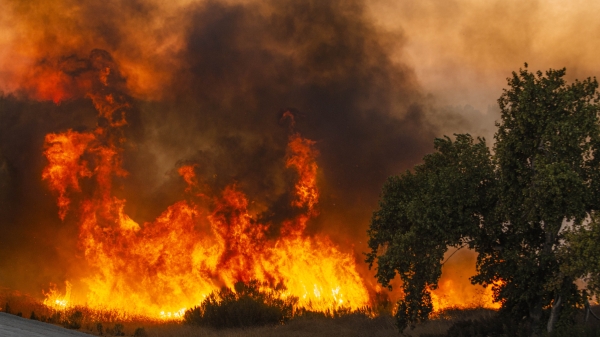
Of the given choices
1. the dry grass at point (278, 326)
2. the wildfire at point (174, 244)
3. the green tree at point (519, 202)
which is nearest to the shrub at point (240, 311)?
the dry grass at point (278, 326)

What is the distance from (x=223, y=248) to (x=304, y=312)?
7.09 meters

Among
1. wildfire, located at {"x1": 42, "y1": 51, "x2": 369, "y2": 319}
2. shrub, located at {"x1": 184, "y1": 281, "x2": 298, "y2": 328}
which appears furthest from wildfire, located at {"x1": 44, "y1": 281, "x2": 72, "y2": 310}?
shrub, located at {"x1": 184, "y1": 281, "x2": 298, "y2": 328}

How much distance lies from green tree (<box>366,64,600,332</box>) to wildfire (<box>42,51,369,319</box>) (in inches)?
540

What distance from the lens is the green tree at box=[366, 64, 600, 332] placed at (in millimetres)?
16730

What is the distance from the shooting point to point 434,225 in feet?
59.0

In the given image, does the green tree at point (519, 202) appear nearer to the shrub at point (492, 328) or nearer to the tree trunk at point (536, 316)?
the tree trunk at point (536, 316)

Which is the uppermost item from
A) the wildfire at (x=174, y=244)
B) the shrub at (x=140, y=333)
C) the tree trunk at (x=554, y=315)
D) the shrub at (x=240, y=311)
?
the wildfire at (x=174, y=244)

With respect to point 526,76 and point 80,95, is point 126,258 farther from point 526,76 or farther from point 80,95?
point 526,76

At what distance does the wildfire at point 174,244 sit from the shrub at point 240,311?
2.53 m

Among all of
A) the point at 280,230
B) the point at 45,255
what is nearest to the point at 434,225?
the point at 280,230

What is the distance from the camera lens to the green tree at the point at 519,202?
659 inches

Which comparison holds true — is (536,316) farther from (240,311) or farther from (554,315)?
(240,311)

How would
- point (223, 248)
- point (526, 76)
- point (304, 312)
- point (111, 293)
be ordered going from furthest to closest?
point (223, 248) < point (111, 293) < point (304, 312) < point (526, 76)

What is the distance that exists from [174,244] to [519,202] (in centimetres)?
2164
